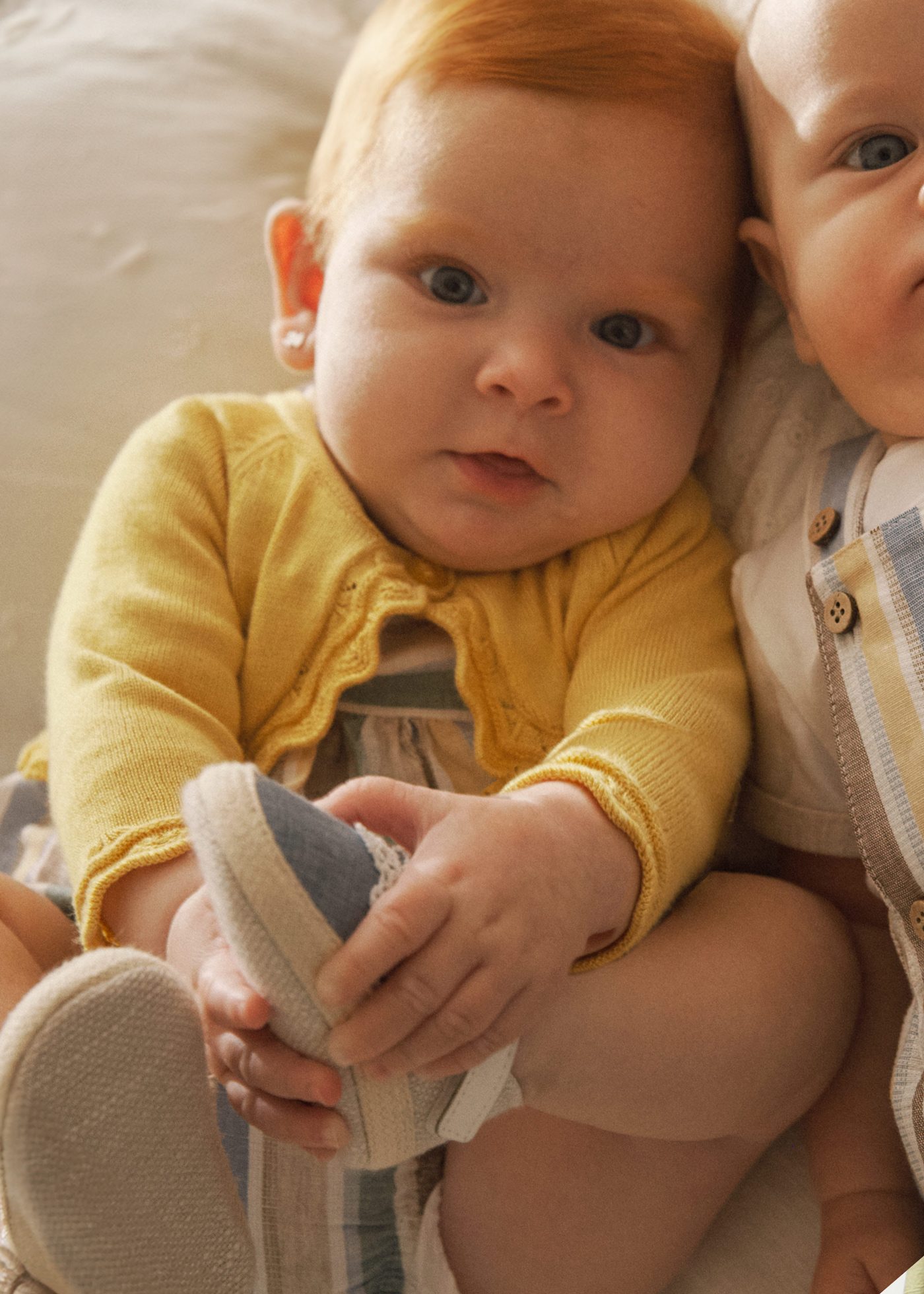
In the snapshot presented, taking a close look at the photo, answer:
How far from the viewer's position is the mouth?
0.90m

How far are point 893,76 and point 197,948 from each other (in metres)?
0.64

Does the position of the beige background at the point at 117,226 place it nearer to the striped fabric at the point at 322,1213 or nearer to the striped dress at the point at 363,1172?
the striped dress at the point at 363,1172

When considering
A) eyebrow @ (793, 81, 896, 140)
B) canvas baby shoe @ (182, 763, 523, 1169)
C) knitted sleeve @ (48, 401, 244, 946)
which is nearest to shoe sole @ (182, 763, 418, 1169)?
canvas baby shoe @ (182, 763, 523, 1169)

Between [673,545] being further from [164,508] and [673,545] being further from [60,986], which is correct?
[60,986]

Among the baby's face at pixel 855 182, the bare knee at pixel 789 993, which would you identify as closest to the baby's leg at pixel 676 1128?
the bare knee at pixel 789 993

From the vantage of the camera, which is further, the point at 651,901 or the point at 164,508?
the point at 164,508

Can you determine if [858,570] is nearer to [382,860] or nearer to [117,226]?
[382,860]

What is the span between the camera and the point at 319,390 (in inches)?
38.1

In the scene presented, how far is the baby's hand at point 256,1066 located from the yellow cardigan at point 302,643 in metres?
0.12

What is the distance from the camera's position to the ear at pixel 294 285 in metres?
1.07

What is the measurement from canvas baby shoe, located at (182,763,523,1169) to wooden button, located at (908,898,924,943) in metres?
0.32

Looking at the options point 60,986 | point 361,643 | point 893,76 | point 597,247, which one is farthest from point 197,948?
point 893,76

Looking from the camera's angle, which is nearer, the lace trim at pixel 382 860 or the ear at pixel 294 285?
the lace trim at pixel 382 860

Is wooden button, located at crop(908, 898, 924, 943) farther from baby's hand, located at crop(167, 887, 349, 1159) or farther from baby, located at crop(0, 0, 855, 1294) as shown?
baby's hand, located at crop(167, 887, 349, 1159)
